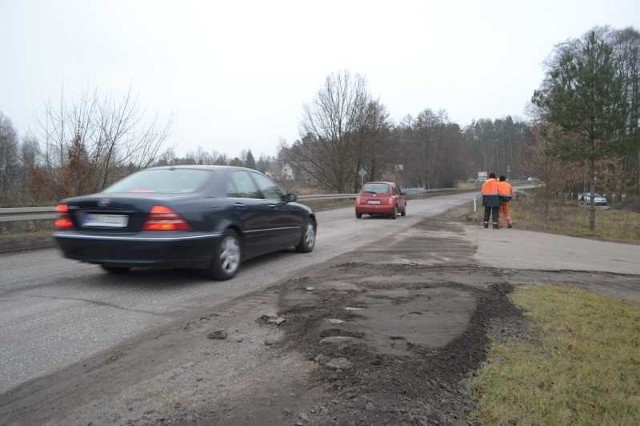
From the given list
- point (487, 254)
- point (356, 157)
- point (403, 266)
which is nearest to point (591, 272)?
point (487, 254)

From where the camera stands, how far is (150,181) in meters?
6.41

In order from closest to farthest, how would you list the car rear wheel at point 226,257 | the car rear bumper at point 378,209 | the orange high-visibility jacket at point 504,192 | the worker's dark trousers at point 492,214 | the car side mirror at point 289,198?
the car rear wheel at point 226,257 → the car side mirror at point 289,198 → the orange high-visibility jacket at point 504,192 → the worker's dark trousers at point 492,214 → the car rear bumper at point 378,209

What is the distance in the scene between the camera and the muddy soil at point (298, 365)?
Result: 2.68 m

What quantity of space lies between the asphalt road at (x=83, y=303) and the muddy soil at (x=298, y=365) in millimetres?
249

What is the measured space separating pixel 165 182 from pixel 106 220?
95cm

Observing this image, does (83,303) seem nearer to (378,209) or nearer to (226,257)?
(226,257)

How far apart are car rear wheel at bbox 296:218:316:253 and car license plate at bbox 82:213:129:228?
3753 millimetres

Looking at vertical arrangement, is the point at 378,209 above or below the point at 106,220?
below

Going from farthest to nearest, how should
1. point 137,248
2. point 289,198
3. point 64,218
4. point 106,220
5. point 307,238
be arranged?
point 307,238 < point 289,198 < point 64,218 < point 106,220 < point 137,248

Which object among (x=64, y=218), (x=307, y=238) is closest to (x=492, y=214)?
(x=307, y=238)

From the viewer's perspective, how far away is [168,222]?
5.58m

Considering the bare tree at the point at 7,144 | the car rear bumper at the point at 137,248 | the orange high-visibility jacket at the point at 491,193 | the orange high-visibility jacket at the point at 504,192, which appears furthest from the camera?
the bare tree at the point at 7,144

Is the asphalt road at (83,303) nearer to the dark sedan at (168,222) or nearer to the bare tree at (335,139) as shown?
the dark sedan at (168,222)

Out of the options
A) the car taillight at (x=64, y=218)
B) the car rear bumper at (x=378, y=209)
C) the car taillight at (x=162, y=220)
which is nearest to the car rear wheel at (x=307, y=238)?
the car taillight at (x=162, y=220)
